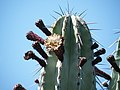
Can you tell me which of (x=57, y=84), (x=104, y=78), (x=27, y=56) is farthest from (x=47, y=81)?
(x=104, y=78)

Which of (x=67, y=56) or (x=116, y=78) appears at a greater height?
(x=67, y=56)

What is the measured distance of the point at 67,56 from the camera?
4750 mm

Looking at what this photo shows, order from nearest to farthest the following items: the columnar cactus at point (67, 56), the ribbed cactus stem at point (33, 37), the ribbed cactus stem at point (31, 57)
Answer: the columnar cactus at point (67, 56) → the ribbed cactus stem at point (31, 57) → the ribbed cactus stem at point (33, 37)

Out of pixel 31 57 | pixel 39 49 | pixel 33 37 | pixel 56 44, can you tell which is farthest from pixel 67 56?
pixel 33 37

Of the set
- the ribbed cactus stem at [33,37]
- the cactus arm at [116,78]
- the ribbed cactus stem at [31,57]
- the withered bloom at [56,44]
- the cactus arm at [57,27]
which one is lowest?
the cactus arm at [116,78]

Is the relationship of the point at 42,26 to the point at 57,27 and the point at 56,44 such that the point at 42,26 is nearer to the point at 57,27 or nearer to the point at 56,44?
the point at 57,27

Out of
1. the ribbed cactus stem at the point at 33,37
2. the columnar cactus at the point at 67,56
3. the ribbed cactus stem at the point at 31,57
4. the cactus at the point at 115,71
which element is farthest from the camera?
the ribbed cactus stem at the point at 33,37

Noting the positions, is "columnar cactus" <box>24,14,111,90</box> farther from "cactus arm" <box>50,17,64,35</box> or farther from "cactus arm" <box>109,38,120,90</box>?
"cactus arm" <box>109,38,120,90</box>

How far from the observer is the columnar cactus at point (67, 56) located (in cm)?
446

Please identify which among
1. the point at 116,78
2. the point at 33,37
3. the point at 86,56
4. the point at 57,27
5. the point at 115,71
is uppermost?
the point at 57,27

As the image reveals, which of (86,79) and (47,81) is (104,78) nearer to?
(86,79)

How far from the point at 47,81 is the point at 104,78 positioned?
1238mm

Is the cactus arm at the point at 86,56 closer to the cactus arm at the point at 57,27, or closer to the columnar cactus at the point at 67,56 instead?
the columnar cactus at the point at 67,56

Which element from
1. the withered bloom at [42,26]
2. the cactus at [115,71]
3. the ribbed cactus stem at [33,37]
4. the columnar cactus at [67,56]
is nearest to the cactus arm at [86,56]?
the columnar cactus at [67,56]
